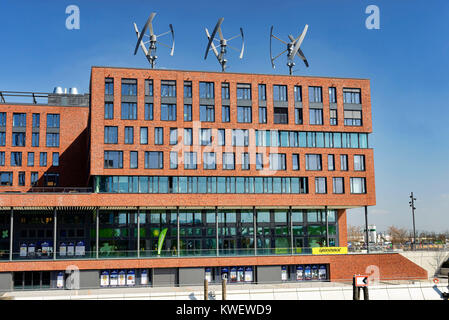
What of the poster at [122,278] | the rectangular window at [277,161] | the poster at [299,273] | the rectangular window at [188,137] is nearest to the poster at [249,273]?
the poster at [299,273]


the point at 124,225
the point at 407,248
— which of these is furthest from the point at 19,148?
the point at 407,248

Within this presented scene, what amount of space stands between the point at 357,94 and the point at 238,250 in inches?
1044

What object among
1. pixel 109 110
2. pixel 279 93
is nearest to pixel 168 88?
pixel 109 110

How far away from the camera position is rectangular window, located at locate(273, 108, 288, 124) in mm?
65750

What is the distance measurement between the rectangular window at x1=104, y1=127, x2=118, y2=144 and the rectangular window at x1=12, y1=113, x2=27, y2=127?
925 inches

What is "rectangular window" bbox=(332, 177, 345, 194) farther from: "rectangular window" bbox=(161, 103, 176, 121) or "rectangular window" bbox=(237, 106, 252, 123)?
"rectangular window" bbox=(161, 103, 176, 121)

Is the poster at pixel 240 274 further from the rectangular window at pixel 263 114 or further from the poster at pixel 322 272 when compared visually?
the rectangular window at pixel 263 114

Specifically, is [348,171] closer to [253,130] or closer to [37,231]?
[253,130]

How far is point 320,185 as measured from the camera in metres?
65.6

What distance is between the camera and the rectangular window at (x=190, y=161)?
204ft

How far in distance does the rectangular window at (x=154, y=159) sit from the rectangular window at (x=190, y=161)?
293 cm

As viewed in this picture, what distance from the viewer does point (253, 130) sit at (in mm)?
64562

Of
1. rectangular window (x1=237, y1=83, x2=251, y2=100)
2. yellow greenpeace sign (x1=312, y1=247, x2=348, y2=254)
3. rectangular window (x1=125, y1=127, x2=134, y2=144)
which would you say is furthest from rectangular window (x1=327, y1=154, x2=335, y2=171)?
rectangular window (x1=125, y1=127, x2=134, y2=144)
